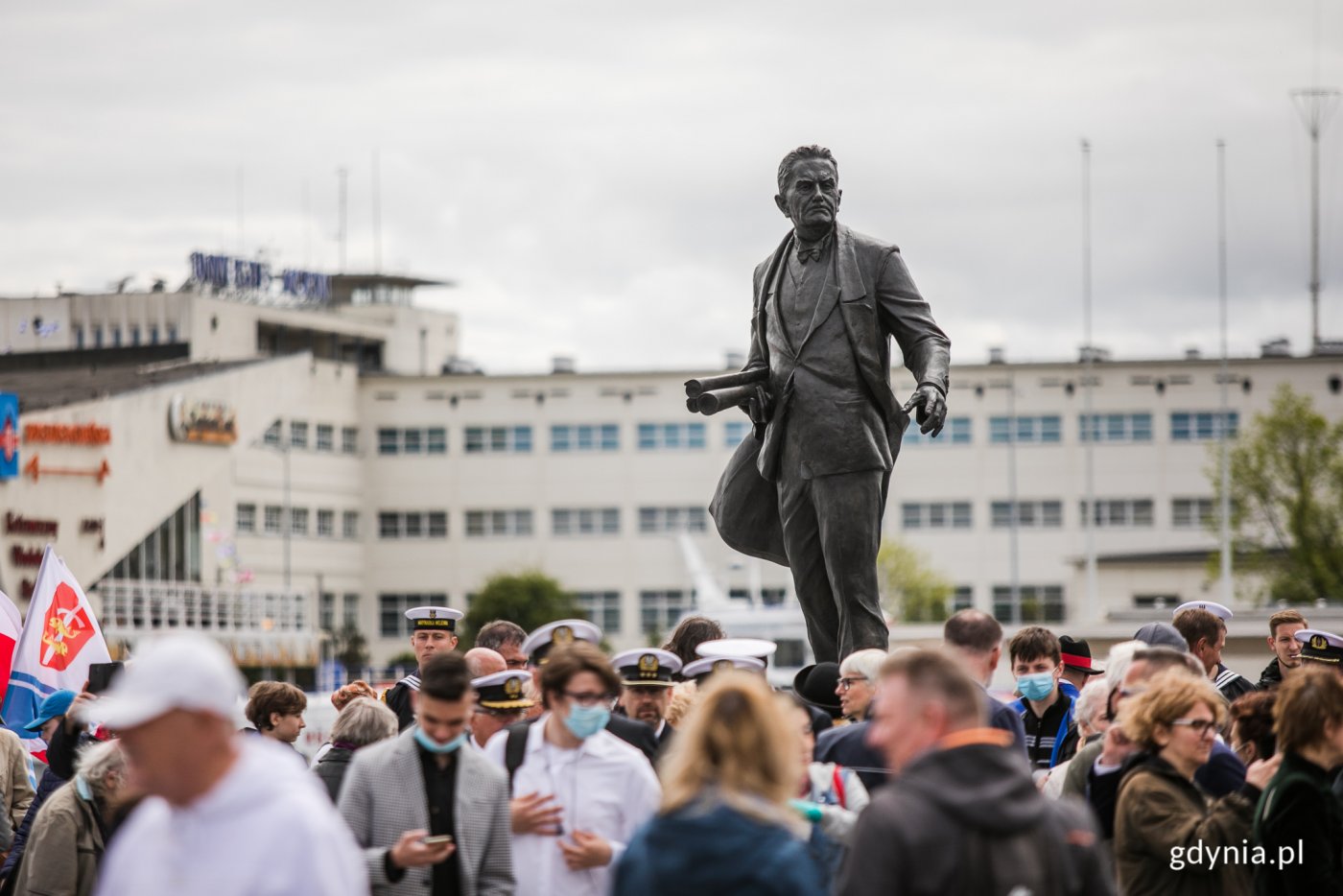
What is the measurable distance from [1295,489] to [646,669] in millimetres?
65309

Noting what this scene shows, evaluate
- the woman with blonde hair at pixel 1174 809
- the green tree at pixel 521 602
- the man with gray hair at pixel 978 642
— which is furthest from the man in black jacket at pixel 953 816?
the green tree at pixel 521 602

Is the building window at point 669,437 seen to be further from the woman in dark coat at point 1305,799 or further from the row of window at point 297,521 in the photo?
the woman in dark coat at point 1305,799

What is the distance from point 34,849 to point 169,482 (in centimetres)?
8274

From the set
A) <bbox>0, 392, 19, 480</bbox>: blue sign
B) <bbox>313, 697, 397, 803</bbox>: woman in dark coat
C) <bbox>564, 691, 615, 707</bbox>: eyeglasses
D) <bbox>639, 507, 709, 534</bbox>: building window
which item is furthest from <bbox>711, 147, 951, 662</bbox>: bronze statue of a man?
<bbox>639, 507, 709, 534</bbox>: building window

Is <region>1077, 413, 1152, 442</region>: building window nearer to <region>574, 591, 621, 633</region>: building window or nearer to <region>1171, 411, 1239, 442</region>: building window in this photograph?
<region>1171, 411, 1239, 442</region>: building window

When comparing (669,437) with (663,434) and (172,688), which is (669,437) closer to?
(663,434)

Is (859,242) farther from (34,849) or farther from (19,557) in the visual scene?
(19,557)

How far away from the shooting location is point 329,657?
96375mm

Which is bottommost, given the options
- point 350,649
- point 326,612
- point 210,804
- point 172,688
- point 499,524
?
point 350,649

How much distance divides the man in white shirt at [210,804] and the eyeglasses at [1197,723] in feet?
11.1

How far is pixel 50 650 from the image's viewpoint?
1328 centimetres

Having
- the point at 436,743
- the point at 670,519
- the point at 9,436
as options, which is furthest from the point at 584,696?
the point at 670,519

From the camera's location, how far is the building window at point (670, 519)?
10275 cm

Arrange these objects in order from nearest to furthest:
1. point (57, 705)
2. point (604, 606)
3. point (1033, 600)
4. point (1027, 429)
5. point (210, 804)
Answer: point (210, 804) → point (57, 705) → point (1033, 600) → point (1027, 429) → point (604, 606)
